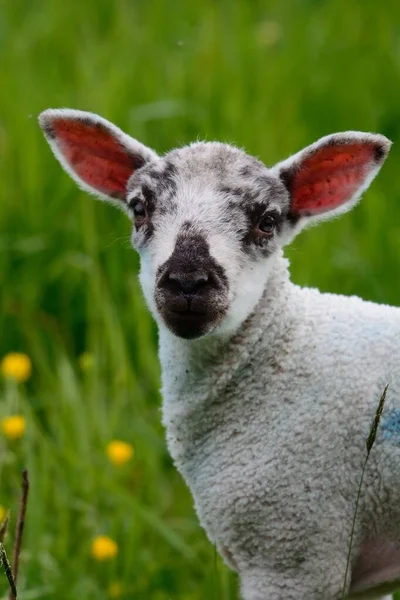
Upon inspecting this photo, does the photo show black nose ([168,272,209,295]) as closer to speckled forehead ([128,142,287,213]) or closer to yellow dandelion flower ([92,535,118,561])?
speckled forehead ([128,142,287,213])

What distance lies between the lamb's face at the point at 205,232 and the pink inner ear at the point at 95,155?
14cm

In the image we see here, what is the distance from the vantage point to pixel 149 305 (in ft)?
10.4

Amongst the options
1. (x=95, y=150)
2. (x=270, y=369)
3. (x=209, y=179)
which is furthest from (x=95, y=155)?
(x=270, y=369)

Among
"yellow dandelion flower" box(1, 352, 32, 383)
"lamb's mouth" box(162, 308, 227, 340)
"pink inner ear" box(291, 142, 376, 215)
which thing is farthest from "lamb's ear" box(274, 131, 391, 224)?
"yellow dandelion flower" box(1, 352, 32, 383)

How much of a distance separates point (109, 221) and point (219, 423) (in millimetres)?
2270

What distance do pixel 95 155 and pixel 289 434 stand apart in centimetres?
100

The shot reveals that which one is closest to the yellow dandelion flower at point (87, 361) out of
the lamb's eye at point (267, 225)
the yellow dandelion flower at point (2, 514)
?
the yellow dandelion flower at point (2, 514)

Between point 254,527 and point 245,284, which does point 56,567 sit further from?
point 245,284

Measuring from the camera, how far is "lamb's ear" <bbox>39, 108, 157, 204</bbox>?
11.3 feet

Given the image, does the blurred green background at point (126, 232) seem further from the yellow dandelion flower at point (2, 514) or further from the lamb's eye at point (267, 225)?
the lamb's eye at point (267, 225)

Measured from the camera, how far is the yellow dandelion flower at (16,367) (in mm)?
4488

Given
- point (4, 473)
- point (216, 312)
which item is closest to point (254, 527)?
point (216, 312)

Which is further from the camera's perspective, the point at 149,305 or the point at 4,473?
the point at 4,473

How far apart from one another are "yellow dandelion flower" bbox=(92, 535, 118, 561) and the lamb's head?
1026 mm
